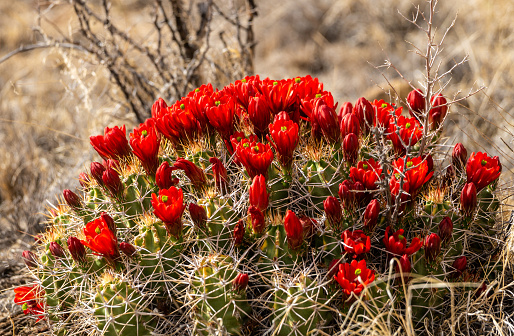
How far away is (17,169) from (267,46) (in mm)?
5062

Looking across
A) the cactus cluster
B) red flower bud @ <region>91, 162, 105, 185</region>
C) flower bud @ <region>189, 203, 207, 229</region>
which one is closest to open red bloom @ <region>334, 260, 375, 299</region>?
the cactus cluster

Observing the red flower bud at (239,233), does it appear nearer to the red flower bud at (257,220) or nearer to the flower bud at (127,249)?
the red flower bud at (257,220)

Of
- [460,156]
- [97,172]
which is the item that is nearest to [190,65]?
[97,172]

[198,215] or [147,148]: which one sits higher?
[147,148]

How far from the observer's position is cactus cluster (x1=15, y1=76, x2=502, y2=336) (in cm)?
229

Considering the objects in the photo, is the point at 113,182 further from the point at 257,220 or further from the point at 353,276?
the point at 353,276

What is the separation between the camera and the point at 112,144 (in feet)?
9.14

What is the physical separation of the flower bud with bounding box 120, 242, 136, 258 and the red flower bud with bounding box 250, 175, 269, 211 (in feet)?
2.08

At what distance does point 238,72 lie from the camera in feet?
16.4

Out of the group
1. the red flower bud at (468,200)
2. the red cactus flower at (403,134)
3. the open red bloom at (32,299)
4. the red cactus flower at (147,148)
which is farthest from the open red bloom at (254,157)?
the open red bloom at (32,299)

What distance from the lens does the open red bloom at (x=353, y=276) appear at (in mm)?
2219

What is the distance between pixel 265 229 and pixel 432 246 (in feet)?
2.68

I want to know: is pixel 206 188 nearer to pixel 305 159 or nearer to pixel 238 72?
pixel 305 159

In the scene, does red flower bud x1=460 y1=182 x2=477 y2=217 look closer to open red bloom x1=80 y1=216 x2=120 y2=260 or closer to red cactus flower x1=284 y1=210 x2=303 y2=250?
red cactus flower x1=284 y1=210 x2=303 y2=250
